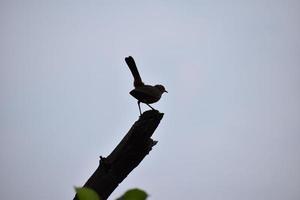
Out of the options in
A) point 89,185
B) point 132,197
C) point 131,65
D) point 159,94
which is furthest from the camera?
point 131,65

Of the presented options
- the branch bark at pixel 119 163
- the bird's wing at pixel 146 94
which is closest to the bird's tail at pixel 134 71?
the bird's wing at pixel 146 94

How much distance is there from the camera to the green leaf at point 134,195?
3.49 feet

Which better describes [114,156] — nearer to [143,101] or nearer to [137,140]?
[137,140]

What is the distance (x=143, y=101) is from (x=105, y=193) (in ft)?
15.5

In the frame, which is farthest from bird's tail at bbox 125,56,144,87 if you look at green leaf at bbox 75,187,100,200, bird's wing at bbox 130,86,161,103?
green leaf at bbox 75,187,100,200

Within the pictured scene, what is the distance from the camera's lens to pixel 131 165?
2500 mm

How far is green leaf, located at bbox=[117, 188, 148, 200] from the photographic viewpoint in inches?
41.9

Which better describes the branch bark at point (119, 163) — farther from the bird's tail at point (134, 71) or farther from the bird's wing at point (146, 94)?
the bird's tail at point (134, 71)

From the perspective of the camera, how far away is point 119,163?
2.48 meters

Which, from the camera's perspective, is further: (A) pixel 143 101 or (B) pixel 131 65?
(B) pixel 131 65

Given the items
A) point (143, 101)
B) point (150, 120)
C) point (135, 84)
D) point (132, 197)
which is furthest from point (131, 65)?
point (132, 197)

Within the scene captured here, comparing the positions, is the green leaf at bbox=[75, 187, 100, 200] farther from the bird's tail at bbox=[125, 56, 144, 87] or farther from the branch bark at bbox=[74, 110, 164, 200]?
the bird's tail at bbox=[125, 56, 144, 87]

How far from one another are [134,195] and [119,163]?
1426mm

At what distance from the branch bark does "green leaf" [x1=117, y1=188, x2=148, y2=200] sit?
1314 millimetres
